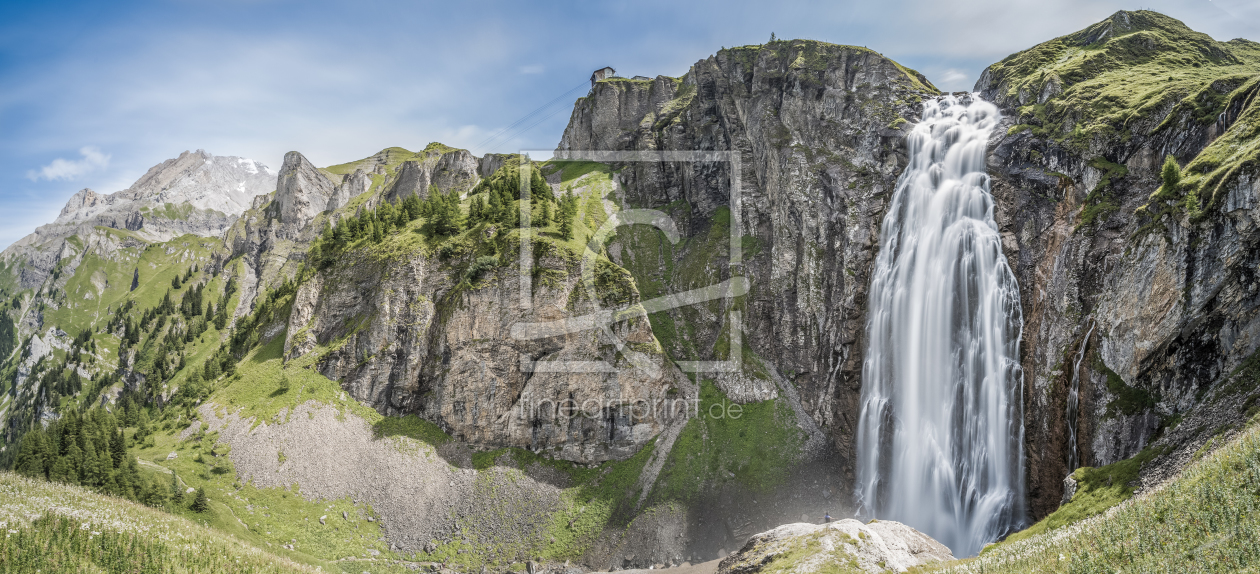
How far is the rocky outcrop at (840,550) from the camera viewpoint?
31969 millimetres

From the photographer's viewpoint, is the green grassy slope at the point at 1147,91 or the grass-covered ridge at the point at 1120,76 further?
the grass-covered ridge at the point at 1120,76

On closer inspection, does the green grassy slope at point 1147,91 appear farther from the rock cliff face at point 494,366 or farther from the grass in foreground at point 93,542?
the grass in foreground at point 93,542

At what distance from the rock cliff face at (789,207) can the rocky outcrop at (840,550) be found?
81.9ft

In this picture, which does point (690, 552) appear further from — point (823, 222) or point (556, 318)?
point (823, 222)

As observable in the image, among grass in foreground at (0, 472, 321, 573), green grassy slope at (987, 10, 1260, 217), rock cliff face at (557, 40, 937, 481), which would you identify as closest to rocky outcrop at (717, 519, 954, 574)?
rock cliff face at (557, 40, 937, 481)

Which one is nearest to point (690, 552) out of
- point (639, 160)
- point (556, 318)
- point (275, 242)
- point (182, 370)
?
point (556, 318)

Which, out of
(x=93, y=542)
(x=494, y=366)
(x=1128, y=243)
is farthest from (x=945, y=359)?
(x=93, y=542)

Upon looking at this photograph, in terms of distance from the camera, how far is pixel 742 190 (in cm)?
9025

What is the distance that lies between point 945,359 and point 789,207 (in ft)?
112

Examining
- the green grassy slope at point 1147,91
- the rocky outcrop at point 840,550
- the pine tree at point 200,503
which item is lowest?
the pine tree at point 200,503

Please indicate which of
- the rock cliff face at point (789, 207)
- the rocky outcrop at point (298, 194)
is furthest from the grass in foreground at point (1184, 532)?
the rocky outcrop at point (298, 194)

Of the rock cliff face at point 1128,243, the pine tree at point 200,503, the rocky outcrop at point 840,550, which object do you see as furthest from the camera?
the pine tree at point 200,503

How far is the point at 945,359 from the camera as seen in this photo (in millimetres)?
50500

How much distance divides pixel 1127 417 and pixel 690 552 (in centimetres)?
3743
